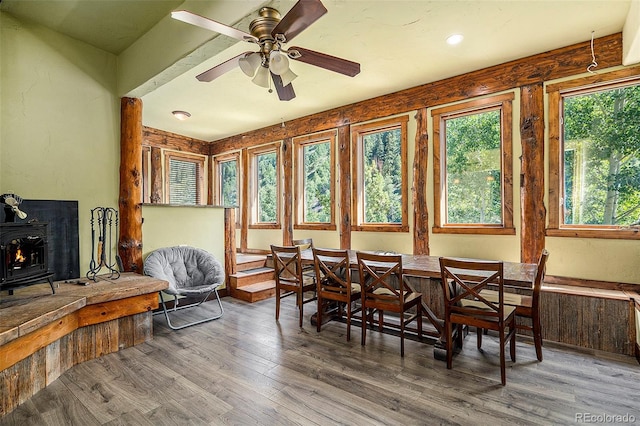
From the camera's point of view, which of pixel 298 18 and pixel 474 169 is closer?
pixel 298 18

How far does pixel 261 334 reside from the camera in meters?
3.21

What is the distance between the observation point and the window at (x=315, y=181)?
A: 5133 millimetres

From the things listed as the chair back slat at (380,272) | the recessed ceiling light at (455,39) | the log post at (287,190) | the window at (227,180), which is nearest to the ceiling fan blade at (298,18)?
the recessed ceiling light at (455,39)

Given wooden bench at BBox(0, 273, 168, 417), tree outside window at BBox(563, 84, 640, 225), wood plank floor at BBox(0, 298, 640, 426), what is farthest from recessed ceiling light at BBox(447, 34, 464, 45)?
wooden bench at BBox(0, 273, 168, 417)

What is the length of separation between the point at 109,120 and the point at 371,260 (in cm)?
341

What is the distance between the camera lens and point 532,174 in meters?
3.35

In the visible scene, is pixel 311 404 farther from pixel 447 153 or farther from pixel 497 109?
pixel 497 109

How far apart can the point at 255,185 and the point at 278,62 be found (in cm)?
427

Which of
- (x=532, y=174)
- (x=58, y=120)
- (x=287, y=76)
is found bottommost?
(x=532, y=174)

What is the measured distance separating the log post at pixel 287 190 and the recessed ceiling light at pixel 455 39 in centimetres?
318

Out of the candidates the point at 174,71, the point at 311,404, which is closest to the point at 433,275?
the point at 311,404

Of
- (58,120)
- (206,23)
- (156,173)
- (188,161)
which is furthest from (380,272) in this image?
(188,161)

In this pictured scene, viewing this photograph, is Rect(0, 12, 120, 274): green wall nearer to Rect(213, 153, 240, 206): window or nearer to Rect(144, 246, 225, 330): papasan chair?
Rect(144, 246, 225, 330): papasan chair

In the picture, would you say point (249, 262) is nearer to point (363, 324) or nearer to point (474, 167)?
point (363, 324)
